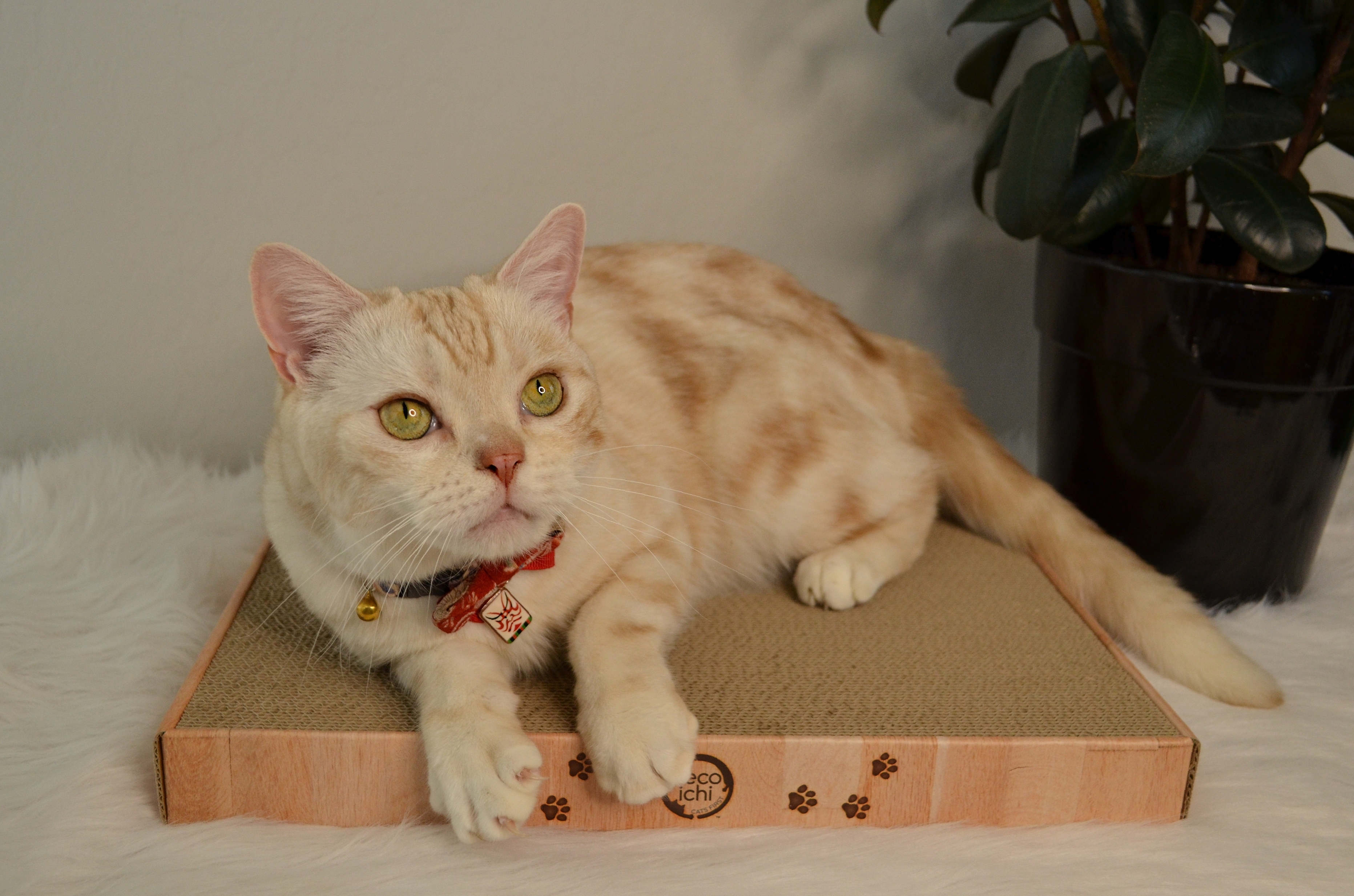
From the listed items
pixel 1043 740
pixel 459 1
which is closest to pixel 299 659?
pixel 1043 740

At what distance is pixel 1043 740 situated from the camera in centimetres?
125

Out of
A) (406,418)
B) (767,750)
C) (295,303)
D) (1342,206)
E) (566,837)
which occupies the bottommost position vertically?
(566,837)

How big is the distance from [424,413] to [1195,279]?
3.92 ft

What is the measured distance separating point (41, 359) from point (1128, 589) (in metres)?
2.13

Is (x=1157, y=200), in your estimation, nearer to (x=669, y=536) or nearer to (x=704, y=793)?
(x=669, y=536)

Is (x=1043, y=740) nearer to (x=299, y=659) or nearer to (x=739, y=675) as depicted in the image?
(x=739, y=675)

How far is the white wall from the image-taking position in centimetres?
207

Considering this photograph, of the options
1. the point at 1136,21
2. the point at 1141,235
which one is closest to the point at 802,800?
the point at 1141,235

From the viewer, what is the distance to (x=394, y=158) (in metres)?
2.15

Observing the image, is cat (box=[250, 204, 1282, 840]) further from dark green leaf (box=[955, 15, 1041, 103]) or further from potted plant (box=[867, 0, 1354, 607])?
dark green leaf (box=[955, 15, 1041, 103])

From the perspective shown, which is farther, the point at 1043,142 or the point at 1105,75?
the point at 1105,75

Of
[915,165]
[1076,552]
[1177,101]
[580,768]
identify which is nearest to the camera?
[580,768]

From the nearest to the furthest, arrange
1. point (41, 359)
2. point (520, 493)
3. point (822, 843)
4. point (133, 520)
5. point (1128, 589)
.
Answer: point (520, 493), point (822, 843), point (1128, 589), point (133, 520), point (41, 359)

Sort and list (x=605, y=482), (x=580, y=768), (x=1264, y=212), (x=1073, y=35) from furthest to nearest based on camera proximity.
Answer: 1. (x=1073, y=35)
2. (x=1264, y=212)
3. (x=605, y=482)
4. (x=580, y=768)
